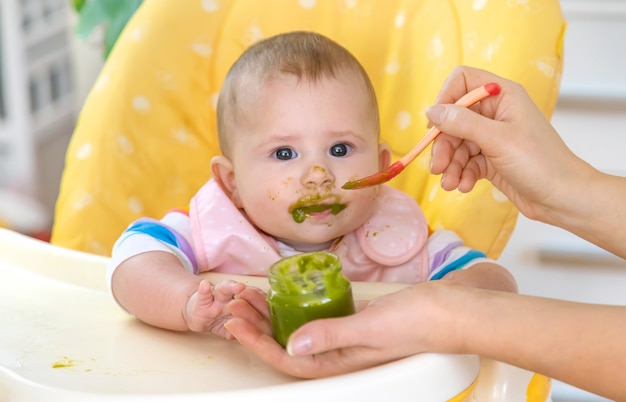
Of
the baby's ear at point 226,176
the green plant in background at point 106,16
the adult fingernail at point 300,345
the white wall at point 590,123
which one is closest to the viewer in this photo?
the adult fingernail at point 300,345

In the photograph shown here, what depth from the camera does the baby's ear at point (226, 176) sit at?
1026mm

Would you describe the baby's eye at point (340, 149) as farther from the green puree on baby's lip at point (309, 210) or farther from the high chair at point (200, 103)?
the high chair at point (200, 103)

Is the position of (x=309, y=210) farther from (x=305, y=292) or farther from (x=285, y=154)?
(x=305, y=292)

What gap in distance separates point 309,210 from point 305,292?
0.26 m

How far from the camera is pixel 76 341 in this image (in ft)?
2.62

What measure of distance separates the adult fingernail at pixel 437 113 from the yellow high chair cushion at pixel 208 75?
30 centimetres

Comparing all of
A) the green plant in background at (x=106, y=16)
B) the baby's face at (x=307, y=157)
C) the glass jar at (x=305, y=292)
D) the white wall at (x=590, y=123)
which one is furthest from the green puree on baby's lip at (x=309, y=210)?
the green plant in background at (x=106, y=16)

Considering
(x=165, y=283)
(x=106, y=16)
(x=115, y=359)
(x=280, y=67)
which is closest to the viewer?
(x=115, y=359)

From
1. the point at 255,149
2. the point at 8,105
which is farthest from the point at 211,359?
the point at 8,105

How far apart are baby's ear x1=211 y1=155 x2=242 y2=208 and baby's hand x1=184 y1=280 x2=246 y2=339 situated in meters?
0.25

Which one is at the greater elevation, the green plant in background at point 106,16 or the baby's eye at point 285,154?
the baby's eye at point 285,154

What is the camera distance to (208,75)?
1.24 metres

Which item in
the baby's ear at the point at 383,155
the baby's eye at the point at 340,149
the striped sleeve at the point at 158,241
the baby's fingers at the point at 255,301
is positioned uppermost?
the baby's eye at the point at 340,149

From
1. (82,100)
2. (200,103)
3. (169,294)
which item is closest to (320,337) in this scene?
A: (169,294)
